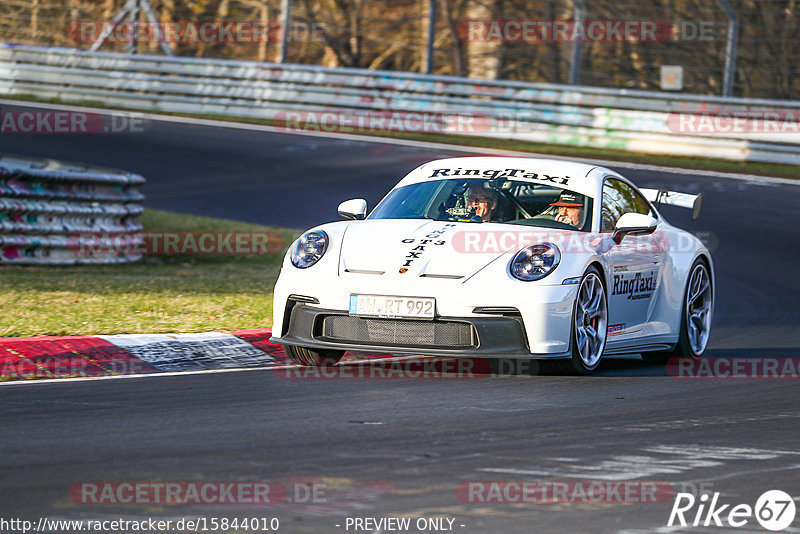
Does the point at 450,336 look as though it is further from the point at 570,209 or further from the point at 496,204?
Result: the point at 570,209

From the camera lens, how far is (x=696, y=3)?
90.9 ft

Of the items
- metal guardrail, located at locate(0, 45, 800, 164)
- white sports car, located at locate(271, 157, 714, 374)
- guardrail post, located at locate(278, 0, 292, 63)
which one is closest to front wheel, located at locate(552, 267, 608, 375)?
white sports car, located at locate(271, 157, 714, 374)

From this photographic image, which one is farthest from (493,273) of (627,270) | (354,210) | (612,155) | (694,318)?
(612,155)

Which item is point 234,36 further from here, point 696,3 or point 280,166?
point 280,166

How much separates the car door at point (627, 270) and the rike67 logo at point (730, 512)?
3287 mm

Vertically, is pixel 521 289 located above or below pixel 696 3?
below

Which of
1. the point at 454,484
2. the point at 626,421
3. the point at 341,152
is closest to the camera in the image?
the point at 454,484

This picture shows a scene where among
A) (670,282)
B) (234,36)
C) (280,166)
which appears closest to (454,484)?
(670,282)

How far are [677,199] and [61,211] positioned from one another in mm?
6209

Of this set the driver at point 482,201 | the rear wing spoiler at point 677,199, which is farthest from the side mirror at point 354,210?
the rear wing spoiler at point 677,199

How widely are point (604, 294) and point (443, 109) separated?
1457 cm

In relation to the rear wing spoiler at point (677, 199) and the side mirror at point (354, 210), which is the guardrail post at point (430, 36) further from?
the side mirror at point (354, 210)

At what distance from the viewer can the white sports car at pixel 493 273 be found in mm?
7137

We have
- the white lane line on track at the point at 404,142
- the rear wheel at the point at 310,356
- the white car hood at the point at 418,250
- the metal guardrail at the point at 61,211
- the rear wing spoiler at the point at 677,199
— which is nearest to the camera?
the white car hood at the point at 418,250
